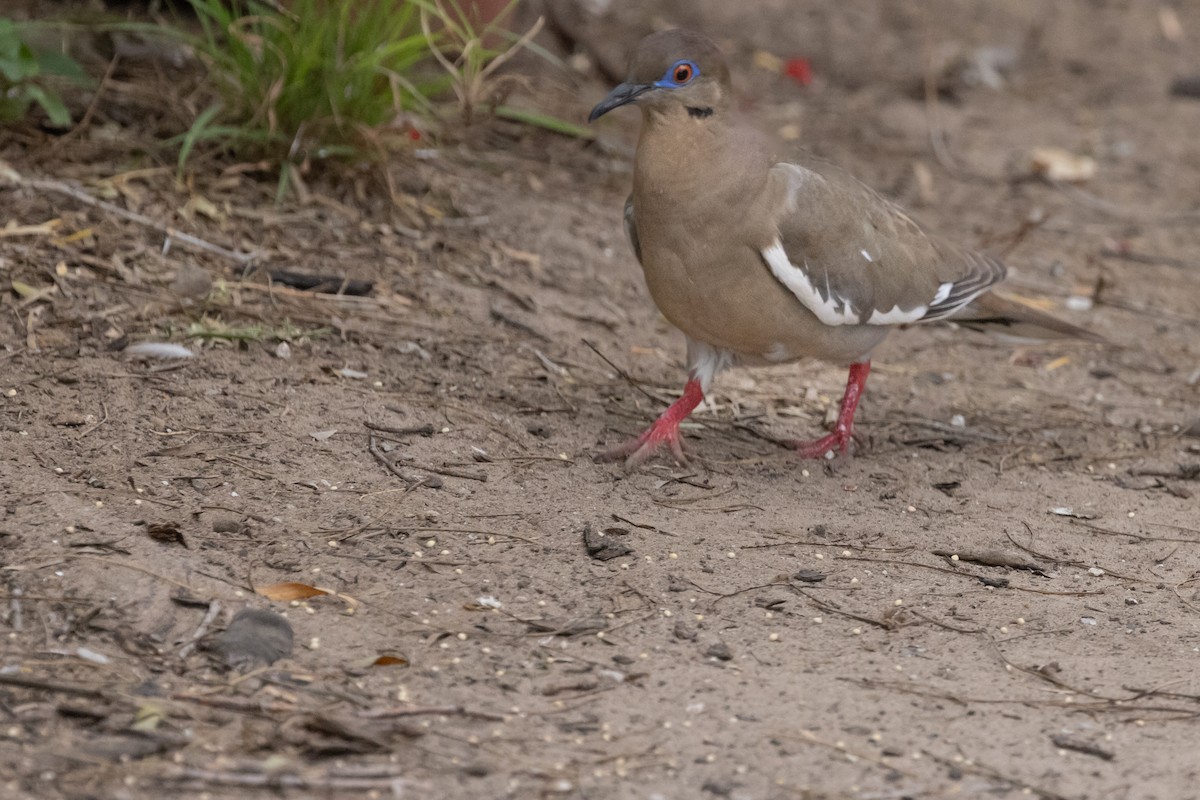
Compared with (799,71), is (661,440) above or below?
below

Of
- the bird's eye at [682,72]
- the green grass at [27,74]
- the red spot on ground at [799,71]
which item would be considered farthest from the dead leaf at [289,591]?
the red spot on ground at [799,71]

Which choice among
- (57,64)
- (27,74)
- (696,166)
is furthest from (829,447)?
(57,64)

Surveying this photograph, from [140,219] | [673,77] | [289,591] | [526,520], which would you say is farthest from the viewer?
[140,219]

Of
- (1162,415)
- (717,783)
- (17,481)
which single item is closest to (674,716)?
(717,783)

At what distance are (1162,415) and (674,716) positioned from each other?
298cm

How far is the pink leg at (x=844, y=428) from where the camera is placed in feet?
14.7

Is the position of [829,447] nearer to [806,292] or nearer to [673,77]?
[806,292]

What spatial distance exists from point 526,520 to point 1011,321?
2.20 meters

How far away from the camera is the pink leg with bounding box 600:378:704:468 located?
4.22m

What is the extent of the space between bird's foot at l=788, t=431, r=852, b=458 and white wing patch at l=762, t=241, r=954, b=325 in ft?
1.24

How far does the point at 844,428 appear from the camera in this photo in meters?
4.54

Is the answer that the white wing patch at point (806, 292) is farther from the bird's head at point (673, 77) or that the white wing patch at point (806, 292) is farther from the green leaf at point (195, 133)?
the green leaf at point (195, 133)

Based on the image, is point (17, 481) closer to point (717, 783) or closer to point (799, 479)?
point (717, 783)

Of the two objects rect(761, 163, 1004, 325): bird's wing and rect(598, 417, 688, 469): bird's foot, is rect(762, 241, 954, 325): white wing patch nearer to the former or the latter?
rect(761, 163, 1004, 325): bird's wing
